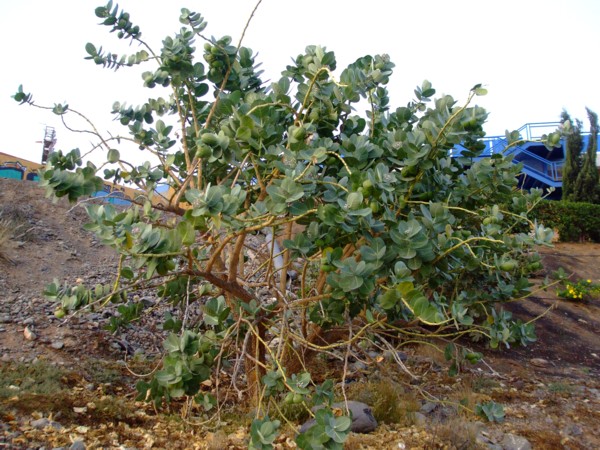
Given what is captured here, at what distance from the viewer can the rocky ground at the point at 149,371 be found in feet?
9.13

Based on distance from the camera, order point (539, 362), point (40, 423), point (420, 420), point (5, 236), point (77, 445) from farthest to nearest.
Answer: point (5, 236) < point (539, 362) < point (420, 420) < point (40, 423) < point (77, 445)

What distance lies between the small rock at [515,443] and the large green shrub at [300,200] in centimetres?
62

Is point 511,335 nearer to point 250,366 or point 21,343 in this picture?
point 250,366

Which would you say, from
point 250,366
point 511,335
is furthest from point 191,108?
point 511,335

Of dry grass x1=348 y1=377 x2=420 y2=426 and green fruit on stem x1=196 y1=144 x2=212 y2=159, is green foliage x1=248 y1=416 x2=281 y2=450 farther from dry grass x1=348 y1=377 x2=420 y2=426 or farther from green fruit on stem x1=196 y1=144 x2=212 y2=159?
dry grass x1=348 y1=377 x2=420 y2=426

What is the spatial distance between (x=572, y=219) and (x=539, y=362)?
27.0ft

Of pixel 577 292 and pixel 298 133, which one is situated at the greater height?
pixel 298 133

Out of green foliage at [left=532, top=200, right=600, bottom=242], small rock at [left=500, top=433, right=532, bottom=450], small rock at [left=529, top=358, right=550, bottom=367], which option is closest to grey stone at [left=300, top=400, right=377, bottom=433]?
small rock at [left=500, top=433, right=532, bottom=450]

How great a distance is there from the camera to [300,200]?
237 centimetres

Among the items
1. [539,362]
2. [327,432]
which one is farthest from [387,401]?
[539,362]

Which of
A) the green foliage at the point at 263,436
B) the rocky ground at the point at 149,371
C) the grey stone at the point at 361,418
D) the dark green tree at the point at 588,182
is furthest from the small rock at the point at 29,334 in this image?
the dark green tree at the point at 588,182

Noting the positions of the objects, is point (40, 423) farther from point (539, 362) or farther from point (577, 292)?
point (577, 292)

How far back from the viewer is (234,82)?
10.2ft

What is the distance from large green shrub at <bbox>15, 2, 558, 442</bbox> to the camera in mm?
2123
